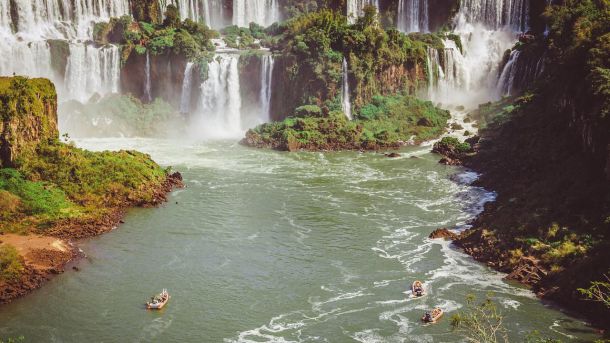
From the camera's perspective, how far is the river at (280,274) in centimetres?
2373

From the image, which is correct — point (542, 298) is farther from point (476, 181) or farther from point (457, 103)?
point (457, 103)

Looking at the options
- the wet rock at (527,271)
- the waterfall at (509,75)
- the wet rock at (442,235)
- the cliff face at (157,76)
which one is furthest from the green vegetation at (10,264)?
the waterfall at (509,75)

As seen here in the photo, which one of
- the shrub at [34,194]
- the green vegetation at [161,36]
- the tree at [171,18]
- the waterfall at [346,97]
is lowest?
the shrub at [34,194]

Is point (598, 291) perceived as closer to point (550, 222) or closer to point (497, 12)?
point (550, 222)

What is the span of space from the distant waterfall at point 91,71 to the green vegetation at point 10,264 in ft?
148

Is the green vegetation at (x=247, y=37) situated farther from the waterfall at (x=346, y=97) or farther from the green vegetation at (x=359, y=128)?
the green vegetation at (x=359, y=128)

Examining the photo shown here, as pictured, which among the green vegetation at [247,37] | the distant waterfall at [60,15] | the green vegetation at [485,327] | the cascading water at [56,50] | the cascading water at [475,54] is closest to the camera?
the green vegetation at [485,327]

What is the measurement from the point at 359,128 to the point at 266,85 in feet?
43.9

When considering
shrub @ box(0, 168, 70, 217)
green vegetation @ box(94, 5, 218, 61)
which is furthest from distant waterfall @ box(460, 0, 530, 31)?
shrub @ box(0, 168, 70, 217)

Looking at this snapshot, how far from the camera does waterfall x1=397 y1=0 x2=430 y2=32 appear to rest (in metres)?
84.6

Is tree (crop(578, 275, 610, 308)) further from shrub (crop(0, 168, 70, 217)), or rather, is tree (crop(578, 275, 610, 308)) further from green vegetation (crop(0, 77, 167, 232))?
shrub (crop(0, 168, 70, 217))

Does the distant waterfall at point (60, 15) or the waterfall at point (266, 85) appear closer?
→ the waterfall at point (266, 85)

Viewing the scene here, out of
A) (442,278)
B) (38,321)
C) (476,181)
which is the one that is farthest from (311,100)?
(38,321)

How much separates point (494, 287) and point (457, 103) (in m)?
51.4
